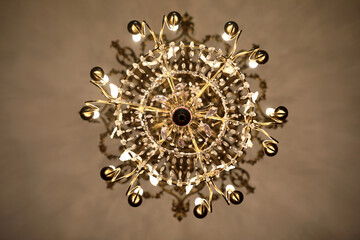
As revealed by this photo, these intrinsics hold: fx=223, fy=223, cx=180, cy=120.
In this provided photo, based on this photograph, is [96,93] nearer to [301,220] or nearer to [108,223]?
[108,223]

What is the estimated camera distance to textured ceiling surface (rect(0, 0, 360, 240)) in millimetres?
2020

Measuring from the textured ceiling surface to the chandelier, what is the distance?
16 centimetres

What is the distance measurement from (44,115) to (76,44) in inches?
29.1

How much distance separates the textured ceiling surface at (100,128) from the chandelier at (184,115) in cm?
16

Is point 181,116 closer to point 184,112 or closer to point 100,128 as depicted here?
point 184,112

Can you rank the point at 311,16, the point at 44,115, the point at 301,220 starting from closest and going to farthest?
the point at 311,16 → the point at 44,115 → the point at 301,220

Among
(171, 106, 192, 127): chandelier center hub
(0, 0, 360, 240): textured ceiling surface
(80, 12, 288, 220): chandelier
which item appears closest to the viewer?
(80, 12, 288, 220): chandelier

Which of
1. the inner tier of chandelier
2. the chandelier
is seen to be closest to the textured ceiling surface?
the chandelier

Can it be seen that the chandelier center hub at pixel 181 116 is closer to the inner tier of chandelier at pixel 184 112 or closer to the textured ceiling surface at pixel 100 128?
the inner tier of chandelier at pixel 184 112

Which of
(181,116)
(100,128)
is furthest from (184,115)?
(100,128)

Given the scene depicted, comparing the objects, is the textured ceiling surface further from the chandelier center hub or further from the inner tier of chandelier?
the chandelier center hub

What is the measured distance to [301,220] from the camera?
2275 millimetres

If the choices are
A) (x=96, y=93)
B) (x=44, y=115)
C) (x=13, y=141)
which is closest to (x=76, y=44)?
(x=96, y=93)

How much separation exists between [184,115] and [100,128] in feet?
3.18
